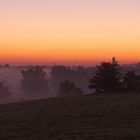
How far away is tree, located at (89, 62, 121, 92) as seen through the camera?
7606cm

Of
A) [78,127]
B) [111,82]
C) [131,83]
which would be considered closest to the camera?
[78,127]

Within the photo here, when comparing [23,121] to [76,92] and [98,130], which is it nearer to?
[98,130]

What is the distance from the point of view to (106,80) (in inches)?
3004

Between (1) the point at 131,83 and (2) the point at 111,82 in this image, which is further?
(1) the point at 131,83

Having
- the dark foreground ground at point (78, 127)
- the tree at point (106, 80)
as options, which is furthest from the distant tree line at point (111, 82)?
the dark foreground ground at point (78, 127)

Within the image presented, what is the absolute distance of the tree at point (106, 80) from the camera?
76.1 m

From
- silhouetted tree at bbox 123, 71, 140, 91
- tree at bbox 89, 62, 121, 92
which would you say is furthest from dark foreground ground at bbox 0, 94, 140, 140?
silhouetted tree at bbox 123, 71, 140, 91

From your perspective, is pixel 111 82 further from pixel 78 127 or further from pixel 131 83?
pixel 78 127

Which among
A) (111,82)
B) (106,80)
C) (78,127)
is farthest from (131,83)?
(78,127)

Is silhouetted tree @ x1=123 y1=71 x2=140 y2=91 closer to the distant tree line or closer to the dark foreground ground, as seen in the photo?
the distant tree line

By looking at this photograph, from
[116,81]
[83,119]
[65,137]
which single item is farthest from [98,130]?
[116,81]

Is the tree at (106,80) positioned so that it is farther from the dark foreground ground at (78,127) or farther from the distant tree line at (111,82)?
the dark foreground ground at (78,127)

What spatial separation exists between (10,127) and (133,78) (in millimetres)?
48632

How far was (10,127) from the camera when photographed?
104ft
